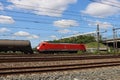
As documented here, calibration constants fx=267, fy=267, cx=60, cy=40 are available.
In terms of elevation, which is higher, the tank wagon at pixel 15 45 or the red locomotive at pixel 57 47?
the tank wagon at pixel 15 45

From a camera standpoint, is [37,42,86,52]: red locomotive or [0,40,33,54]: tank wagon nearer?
[0,40,33,54]: tank wagon

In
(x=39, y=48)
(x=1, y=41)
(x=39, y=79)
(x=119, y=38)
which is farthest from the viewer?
(x=119, y=38)

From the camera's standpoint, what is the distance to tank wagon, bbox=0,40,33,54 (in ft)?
142

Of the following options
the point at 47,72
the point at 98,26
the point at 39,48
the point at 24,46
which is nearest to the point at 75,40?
the point at 98,26

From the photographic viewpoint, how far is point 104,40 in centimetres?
9519

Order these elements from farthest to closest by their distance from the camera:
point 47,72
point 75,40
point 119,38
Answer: point 75,40 < point 119,38 < point 47,72

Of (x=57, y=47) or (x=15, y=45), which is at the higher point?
(x=15, y=45)

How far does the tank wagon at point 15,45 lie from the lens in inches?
1706

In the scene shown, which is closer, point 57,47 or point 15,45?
point 15,45

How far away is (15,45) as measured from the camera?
44312mm

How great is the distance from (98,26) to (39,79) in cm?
4784

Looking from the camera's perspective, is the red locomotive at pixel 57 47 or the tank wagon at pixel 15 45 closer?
the tank wagon at pixel 15 45

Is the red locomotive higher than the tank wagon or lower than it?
lower

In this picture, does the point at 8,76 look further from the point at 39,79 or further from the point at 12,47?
the point at 12,47
